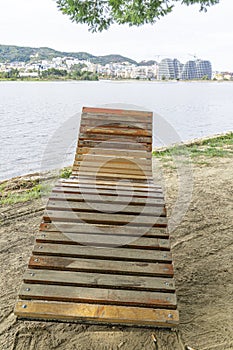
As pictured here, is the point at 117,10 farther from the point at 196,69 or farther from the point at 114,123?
the point at 196,69

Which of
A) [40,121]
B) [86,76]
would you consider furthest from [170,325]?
[86,76]

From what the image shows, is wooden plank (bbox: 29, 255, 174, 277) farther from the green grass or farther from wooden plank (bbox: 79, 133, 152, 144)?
the green grass

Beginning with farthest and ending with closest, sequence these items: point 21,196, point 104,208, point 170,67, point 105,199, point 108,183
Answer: point 170,67, point 21,196, point 108,183, point 105,199, point 104,208

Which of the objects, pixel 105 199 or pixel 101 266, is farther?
pixel 105 199

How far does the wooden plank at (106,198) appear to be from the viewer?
3500mm

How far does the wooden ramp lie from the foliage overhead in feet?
11.6

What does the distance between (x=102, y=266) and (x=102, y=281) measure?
5.7 inches

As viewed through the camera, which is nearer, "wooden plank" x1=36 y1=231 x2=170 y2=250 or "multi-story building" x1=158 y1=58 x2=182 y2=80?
"wooden plank" x1=36 y1=231 x2=170 y2=250

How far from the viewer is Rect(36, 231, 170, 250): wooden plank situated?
2953 millimetres

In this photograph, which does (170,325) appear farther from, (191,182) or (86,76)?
(86,76)

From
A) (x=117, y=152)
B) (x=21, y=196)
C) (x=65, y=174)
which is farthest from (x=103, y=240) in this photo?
(x=65, y=174)

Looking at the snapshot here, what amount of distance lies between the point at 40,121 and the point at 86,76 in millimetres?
48990

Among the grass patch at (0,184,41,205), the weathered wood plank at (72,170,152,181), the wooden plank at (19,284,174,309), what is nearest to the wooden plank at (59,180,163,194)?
the weathered wood plank at (72,170,152,181)

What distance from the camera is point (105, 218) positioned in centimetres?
325
